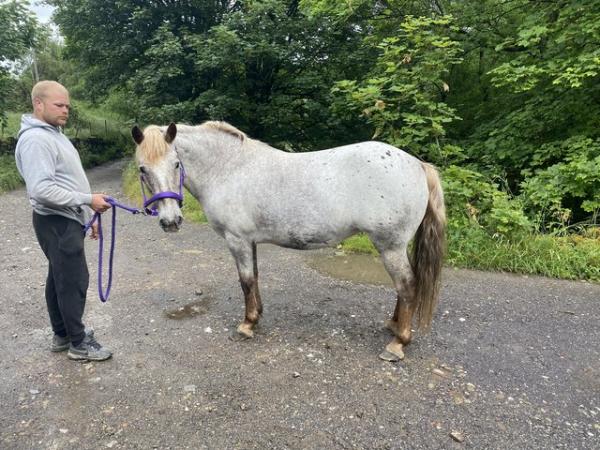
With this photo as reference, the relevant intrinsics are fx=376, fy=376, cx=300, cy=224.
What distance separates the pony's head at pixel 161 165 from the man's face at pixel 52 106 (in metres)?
0.44

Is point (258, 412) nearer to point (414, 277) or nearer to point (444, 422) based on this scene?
point (444, 422)

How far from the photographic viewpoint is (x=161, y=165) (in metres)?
2.67

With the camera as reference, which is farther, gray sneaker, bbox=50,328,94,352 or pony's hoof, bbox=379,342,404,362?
gray sneaker, bbox=50,328,94,352

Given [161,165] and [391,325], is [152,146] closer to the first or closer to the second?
[161,165]

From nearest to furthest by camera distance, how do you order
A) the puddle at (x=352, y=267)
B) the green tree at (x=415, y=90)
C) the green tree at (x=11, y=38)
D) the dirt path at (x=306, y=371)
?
the dirt path at (x=306, y=371), the puddle at (x=352, y=267), the green tree at (x=415, y=90), the green tree at (x=11, y=38)

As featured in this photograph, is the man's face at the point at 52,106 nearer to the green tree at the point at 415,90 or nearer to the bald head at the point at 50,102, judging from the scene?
the bald head at the point at 50,102

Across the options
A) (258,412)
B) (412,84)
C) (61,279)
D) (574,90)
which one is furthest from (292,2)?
(258,412)

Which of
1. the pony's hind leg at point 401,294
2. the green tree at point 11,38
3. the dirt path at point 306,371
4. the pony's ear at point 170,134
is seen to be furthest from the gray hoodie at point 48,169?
the green tree at point 11,38

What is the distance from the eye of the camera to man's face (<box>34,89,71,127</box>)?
2400mm

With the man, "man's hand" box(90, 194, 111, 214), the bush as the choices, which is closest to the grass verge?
the bush

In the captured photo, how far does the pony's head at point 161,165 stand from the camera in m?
2.63

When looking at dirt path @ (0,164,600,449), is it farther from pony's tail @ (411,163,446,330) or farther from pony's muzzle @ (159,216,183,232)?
pony's muzzle @ (159,216,183,232)

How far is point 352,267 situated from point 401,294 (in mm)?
1796

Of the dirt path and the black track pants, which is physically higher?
the black track pants
